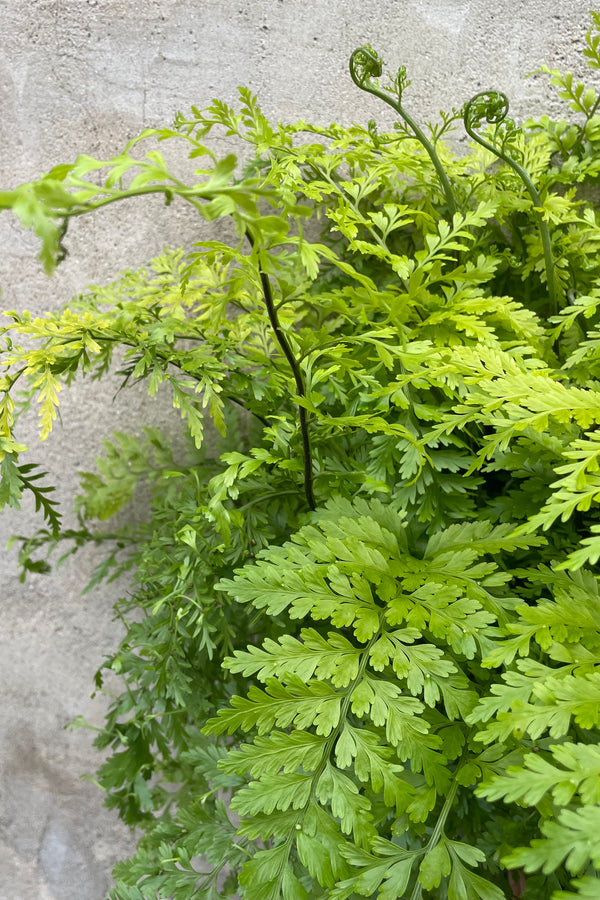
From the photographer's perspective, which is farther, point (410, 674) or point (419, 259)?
point (419, 259)

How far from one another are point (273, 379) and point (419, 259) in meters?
0.22

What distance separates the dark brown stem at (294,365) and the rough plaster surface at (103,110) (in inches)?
19.9

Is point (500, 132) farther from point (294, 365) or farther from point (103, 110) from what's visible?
point (103, 110)

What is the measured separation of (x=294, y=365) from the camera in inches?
20.5

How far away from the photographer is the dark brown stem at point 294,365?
44cm

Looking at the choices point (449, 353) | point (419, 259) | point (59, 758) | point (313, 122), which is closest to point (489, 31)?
point (313, 122)

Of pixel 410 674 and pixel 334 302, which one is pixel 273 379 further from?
pixel 410 674

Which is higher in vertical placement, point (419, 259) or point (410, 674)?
point (419, 259)

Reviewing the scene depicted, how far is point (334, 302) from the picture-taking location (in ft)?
1.87

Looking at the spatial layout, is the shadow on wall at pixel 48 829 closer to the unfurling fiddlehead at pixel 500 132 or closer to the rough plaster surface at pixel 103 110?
the rough plaster surface at pixel 103 110

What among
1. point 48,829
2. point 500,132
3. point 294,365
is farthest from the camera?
point 48,829

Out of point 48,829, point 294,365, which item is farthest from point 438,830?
point 48,829

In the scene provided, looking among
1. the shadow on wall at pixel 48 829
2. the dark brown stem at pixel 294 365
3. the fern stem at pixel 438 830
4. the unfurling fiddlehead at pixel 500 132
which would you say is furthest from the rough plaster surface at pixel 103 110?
the fern stem at pixel 438 830

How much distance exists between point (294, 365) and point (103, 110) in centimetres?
77
